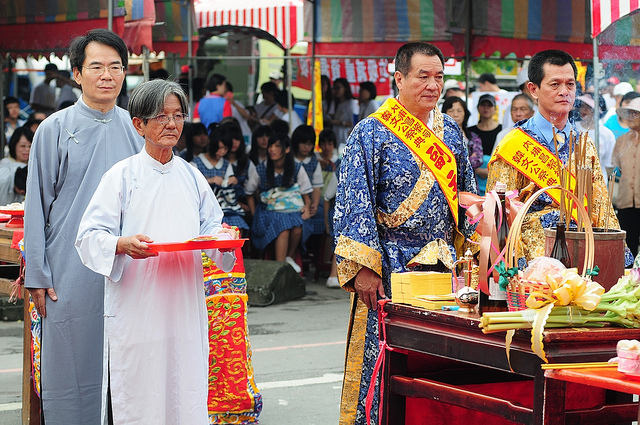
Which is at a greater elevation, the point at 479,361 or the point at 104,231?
the point at 104,231

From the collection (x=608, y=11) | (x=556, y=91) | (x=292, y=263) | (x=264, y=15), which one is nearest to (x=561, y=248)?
(x=556, y=91)

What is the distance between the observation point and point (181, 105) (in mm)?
3746

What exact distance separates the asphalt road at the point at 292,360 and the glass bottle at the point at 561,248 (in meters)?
2.44

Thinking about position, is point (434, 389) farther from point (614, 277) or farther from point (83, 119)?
point (83, 119)

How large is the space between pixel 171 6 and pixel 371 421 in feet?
25.5

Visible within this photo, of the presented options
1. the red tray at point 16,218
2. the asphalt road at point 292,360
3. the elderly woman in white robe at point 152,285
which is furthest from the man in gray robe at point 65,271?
the asphalt road at point 292,360

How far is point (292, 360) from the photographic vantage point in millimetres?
6754

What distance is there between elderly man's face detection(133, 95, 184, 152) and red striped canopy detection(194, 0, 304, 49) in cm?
724

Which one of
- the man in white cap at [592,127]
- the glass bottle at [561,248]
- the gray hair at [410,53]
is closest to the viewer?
the glass bottle at [561,248]

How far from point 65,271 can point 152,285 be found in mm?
638

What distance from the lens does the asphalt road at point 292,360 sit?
545 cm

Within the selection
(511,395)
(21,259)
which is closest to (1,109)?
(21,259)

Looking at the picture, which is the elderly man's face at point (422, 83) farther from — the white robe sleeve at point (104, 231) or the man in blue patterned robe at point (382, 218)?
the white robe sleeve at point (104, 231)

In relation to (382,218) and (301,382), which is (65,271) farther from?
(301,382)
